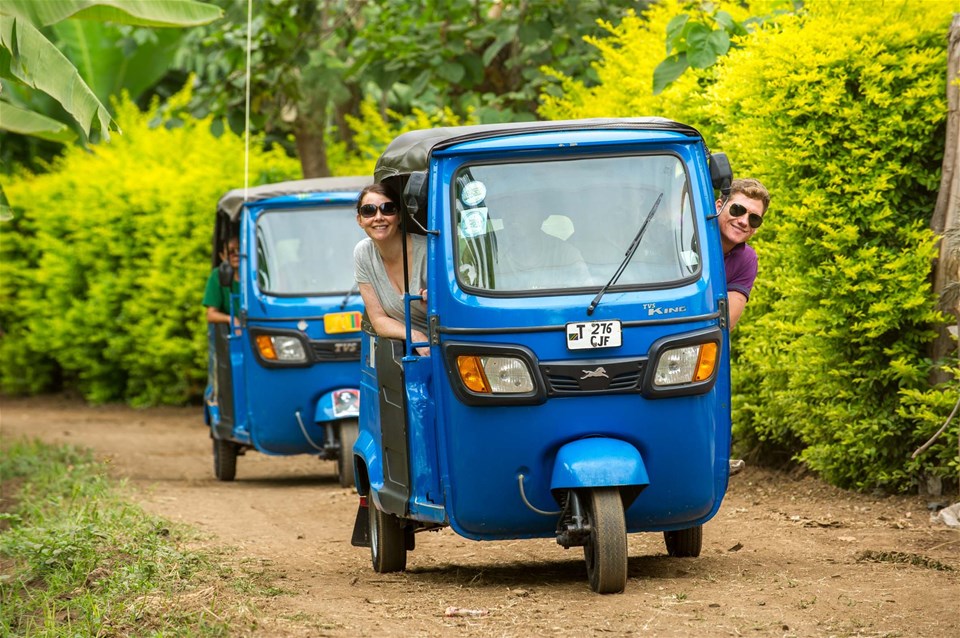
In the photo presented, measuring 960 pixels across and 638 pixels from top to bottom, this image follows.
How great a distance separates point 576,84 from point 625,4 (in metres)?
1.24

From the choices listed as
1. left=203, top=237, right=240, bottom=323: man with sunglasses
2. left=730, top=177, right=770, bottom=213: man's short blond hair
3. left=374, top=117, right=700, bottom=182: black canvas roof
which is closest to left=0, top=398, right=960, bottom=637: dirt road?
left=730, top=177, right=770, bottom=213: man's short blond hair

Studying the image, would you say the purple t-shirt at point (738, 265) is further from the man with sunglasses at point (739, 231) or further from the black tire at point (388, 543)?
the black tire at point (388, 543)

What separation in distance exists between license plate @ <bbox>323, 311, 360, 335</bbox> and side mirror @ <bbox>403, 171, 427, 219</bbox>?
5.36 meters

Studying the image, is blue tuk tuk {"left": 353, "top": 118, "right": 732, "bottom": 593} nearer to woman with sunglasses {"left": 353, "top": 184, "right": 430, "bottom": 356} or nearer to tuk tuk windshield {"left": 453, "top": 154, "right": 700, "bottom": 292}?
tuk tuk windshield {"left": 453, "top": 154, "right": 700, "bottom": 292}

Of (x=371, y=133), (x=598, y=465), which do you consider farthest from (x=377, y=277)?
(x=371, y=133)

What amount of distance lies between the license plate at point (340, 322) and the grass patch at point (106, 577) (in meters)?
2.42

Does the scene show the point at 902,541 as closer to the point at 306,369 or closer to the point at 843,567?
the point at 843,567

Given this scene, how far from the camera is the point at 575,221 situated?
6.50 meters

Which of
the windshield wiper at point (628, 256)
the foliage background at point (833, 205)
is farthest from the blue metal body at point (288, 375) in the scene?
the windshield wiper at point (628, 256)

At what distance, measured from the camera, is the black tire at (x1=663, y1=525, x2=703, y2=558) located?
24.1ft

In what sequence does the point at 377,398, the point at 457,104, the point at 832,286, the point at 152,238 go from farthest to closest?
the point at 152,238 → the point at 457,104 → the point at 832,286 → the point at 377,398

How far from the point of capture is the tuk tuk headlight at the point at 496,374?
20.6 feet

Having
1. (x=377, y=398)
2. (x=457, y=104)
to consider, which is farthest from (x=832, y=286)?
(x=457, y=104)

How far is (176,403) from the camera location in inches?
797
